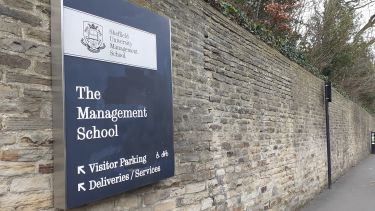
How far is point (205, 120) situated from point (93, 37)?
2676 mm

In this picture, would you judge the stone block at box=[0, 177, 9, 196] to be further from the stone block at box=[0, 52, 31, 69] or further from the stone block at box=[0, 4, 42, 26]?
the stone block at box=[0, 4, 42, 26]

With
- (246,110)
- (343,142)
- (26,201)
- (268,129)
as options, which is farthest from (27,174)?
(343,142)

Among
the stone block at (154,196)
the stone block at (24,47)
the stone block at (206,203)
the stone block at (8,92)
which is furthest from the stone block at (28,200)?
the stone block at (206,203)

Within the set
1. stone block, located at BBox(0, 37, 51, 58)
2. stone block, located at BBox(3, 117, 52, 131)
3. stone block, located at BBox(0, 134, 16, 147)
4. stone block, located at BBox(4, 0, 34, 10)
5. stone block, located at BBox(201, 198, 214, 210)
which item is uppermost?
stone block, located at BBox(4, 0, 34, 10)

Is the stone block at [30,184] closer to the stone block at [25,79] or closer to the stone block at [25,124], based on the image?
the stone block at [25,124]

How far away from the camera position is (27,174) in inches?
125

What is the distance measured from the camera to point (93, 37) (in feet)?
11.9

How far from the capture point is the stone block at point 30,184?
308 cm

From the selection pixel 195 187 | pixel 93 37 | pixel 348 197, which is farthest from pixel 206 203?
pixel 348 197

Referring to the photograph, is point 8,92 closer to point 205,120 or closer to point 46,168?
point 46,168

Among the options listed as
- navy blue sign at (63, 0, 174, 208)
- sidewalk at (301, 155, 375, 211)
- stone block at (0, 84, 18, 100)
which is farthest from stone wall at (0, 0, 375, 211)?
sidewalk at (301, 155, 375, 211)

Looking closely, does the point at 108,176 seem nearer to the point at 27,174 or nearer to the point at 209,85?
the point at 27,174

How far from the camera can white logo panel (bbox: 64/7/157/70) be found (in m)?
3.43

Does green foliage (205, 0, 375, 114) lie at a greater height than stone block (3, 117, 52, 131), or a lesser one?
greater
